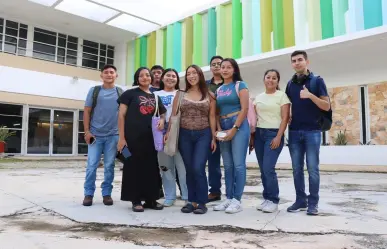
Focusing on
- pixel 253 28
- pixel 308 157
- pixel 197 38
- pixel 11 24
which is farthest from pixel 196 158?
pixel 11 24

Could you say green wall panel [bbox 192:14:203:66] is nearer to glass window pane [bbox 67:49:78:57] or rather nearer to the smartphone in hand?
glass window pane [bbox 67:49:78:57]

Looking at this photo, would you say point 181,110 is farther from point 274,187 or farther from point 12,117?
point 12,117

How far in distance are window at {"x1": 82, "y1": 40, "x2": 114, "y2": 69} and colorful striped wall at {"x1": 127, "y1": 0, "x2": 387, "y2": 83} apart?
7.39 ft

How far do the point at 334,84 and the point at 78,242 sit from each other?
356 inches

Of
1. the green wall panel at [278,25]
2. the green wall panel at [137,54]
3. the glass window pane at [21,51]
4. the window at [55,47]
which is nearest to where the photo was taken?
the green wall panel at [278,25]

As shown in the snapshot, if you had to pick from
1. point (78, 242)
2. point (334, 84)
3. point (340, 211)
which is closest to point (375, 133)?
point (334, 84)

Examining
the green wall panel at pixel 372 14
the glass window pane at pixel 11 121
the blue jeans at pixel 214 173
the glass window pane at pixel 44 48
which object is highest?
the glass window pane at pixel 44 48

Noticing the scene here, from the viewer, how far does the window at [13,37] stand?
12812 mm

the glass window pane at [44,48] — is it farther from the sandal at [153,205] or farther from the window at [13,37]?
the sandal at [153,205]

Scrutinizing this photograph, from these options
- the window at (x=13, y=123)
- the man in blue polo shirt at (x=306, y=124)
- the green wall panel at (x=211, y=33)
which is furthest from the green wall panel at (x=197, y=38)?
the man in blue polo shirt at (x=306, y=124)

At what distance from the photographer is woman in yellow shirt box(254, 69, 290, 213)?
302 cm

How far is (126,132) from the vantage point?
123 inches

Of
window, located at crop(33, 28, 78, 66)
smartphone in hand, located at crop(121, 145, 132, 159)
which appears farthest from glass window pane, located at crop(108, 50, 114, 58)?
smartphone in hand, located at crop(121, 145, 132, 159)

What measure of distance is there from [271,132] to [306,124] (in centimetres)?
31
